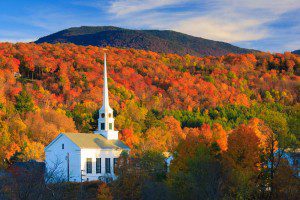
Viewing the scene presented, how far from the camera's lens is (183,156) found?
56.2m

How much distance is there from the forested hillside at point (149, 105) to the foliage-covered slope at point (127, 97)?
0.22 meters

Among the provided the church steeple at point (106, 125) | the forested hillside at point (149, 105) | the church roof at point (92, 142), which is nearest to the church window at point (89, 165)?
the church roof at point (92, 142)

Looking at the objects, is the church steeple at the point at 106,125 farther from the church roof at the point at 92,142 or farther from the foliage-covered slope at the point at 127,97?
the foliage-covered slope at the point at 127,97

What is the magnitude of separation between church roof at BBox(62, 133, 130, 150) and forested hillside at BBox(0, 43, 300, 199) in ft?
9.14

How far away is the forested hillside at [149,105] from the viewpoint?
2169 inches

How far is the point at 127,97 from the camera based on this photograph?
139250 mm

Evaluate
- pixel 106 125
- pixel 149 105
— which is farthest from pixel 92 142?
pixel 149 105

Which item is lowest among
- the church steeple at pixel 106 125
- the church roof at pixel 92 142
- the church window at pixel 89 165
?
the church window at pixel 89 165

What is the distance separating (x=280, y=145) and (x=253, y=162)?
11.9 ft

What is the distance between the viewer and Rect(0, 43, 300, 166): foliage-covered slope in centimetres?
8975

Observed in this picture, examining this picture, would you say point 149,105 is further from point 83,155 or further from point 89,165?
point 83,155

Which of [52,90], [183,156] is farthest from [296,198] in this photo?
[52,90]

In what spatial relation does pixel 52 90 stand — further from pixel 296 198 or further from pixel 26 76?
pixel 296 198

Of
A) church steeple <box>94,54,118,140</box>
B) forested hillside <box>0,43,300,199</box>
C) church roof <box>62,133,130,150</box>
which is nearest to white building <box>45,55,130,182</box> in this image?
church roof <box>62,133,130,150</box>
